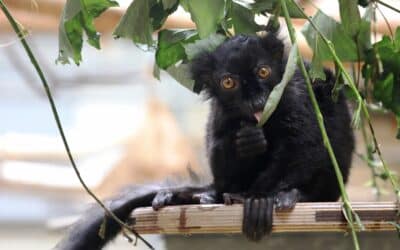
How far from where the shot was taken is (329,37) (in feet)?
4.46

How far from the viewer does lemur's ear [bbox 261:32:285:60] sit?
1663mm

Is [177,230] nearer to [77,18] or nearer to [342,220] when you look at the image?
[342,220]

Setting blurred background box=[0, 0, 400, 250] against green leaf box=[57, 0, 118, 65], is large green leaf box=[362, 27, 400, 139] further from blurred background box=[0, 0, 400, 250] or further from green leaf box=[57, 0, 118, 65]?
blurred background box=[0, 0, 400, 250]

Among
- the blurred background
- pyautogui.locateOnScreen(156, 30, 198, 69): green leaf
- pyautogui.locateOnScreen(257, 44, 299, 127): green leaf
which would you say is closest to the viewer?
pyautogui.locateOnScreen(257, 44, 299, 127): green leaf

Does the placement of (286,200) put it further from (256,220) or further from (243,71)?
(243,71)

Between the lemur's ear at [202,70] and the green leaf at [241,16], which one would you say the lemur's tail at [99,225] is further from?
the green leaf at [241,16]

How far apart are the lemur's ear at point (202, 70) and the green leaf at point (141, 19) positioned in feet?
1.20

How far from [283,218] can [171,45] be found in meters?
0.40

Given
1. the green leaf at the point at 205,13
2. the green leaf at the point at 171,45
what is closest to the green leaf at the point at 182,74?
the green leaf at the point at 171,45

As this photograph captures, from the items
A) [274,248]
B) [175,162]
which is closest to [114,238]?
[274,248]

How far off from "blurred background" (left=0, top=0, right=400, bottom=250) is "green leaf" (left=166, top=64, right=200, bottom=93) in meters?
1.44

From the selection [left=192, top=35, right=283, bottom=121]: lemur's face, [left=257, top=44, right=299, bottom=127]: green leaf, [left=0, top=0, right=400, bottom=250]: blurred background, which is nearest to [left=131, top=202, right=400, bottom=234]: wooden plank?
[left=257, top=44, right=299, bottom=127]: green leaf

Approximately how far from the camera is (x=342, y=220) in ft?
3.60

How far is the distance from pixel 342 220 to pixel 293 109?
0.54 m
